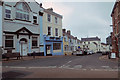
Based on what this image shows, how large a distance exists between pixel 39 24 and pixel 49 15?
4.53m

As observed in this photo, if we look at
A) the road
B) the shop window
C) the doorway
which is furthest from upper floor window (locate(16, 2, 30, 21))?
the road

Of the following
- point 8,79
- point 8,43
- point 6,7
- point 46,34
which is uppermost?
point 6,7

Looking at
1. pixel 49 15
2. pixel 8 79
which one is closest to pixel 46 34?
pixel 49 15

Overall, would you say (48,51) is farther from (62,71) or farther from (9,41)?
(62,71)

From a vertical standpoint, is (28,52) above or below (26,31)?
below

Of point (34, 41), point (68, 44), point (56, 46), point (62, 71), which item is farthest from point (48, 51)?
point (62, 71)

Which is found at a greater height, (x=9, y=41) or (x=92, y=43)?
(x=92, y=43)

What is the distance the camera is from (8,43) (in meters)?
21.5

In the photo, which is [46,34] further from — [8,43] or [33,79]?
[33,79]

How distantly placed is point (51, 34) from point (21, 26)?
352 inches

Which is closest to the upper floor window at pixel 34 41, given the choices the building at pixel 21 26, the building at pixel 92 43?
the building at pixel 21 26

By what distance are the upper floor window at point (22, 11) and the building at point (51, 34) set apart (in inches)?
174

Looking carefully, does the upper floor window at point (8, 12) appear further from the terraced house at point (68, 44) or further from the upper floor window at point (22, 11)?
the terraced house at point (68, 44)

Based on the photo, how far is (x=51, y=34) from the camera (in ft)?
102
